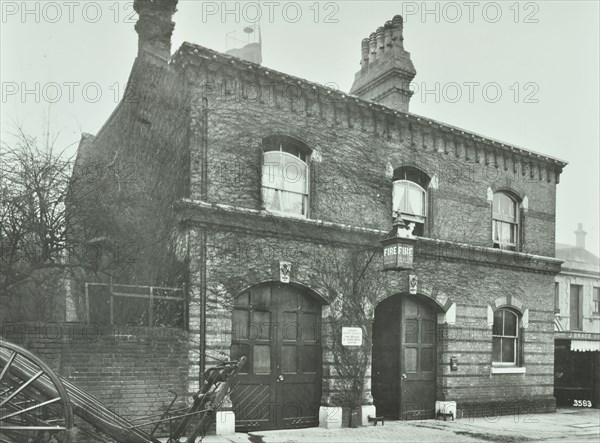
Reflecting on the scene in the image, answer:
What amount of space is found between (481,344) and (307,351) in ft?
17.4

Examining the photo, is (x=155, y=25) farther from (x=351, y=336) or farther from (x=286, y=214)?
(x=351, y=336)

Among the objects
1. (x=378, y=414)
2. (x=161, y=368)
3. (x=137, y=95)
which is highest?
(x=137, y=95)

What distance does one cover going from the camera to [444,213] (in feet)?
54.2

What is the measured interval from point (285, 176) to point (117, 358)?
5.41 m

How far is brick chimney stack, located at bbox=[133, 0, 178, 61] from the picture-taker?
54.0 ft

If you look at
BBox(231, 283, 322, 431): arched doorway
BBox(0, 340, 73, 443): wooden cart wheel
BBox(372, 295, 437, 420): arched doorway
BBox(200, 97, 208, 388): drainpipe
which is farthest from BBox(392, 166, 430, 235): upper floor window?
BBox(0, 340, 73, 443): wooden cart wheel

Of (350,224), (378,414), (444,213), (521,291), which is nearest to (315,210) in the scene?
(350,224)

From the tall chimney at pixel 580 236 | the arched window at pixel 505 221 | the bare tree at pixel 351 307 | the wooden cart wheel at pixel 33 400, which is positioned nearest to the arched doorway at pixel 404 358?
the bare tree at pixel 351 307

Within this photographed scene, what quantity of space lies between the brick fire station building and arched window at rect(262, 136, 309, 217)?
0.12 feet

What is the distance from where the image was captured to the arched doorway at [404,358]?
15.6 metres

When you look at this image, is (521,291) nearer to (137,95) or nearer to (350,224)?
(350,224)

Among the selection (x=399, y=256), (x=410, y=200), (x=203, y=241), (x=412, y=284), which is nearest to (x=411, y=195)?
(x=410, y=200)

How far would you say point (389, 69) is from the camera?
1848 cm

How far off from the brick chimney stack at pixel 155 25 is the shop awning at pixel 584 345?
14611 mm
